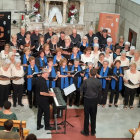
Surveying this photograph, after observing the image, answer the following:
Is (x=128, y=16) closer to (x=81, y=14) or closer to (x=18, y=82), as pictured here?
(x=81, y=14)

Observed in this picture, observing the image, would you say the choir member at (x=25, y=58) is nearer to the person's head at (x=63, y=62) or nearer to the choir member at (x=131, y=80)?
the person's head at (x=63, y=62)

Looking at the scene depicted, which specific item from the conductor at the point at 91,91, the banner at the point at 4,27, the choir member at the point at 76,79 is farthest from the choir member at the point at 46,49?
the banner at the point at 4,27

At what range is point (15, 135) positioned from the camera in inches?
201

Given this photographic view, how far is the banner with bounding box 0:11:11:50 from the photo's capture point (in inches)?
455

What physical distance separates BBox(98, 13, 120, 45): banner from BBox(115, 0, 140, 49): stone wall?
15.5 inches

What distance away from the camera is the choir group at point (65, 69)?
24.7ft

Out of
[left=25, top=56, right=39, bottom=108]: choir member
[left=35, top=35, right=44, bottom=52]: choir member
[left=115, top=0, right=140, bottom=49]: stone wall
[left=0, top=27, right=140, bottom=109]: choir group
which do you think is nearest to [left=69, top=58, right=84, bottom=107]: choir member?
[left=0, top=27, right=140, bottom=109]: choir group

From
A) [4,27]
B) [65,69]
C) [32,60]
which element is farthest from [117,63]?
[4,27]

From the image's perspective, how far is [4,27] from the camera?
38.4 ft

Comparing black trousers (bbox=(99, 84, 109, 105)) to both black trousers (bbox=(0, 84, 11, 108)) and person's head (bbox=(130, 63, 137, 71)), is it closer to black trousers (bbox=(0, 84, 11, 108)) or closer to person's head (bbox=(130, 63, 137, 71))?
person's head (bbox=(130, 63, 137, 71))

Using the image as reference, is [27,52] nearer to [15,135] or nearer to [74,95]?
[74,95]

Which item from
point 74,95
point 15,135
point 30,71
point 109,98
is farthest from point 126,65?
Answer: point 15,135

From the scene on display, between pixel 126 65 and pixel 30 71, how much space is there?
270 cm

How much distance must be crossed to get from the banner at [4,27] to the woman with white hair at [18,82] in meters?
4.33
